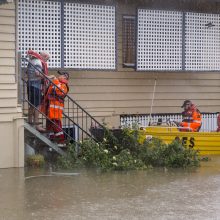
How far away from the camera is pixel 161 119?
14461 mm

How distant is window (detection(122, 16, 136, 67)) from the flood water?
411cm

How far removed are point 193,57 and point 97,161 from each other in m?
5.31

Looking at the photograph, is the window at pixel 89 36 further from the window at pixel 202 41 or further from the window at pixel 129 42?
the window at pixel 202 41

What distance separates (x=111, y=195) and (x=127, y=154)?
269cm

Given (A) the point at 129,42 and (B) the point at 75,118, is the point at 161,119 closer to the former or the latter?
(A) the point at 129,42

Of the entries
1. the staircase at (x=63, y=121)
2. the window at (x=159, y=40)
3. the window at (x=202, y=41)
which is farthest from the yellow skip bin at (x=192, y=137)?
the window at (x=202, y=41)

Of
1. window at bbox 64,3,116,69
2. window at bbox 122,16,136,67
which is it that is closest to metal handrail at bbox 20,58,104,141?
window at bbox 64,3,116,69

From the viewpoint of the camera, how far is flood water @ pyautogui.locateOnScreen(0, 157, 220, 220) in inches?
285

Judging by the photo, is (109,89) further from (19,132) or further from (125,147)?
(19,132)

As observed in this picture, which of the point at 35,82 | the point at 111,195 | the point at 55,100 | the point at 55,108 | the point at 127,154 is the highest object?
the point at 35,82

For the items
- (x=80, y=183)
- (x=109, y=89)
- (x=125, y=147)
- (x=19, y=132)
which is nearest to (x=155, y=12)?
(x=109, y=89)

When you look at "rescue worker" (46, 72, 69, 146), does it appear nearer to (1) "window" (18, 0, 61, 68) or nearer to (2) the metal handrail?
(2) the metal handrail

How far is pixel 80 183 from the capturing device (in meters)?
9.37

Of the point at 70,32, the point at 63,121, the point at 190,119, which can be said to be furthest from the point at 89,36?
the point at 190,119
